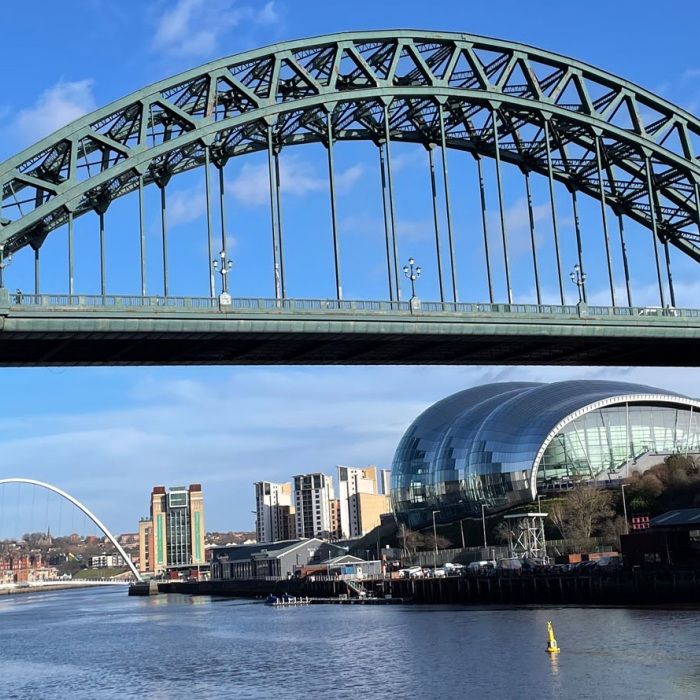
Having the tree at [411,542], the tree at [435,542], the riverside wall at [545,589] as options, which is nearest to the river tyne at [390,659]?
the riverside wall at [545,589]

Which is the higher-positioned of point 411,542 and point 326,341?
point 326,341

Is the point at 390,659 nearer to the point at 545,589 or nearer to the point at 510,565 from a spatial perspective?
the point at 545,589

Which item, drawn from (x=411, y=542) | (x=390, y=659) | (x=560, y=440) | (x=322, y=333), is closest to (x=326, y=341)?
(x=322, y=333)

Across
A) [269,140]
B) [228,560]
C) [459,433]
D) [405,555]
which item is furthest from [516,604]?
[228,560]

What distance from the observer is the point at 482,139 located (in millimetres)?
53031

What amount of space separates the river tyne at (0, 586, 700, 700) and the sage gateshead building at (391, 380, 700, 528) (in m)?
53.8

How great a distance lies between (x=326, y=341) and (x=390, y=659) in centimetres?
1590

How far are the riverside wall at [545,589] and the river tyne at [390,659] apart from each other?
9.23ft

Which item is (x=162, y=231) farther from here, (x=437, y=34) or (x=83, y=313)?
(x=437, y=34)

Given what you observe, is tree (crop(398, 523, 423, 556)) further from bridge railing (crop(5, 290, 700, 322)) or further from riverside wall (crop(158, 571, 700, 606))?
bridge railing (crop(5, 290, 700, 322))

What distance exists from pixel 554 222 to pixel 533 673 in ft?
64.8

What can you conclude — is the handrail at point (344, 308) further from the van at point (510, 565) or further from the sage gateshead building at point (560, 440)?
the sage gateshead building at point (560, 440)

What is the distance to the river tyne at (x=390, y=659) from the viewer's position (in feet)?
129

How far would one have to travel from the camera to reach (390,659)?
1950 inches
